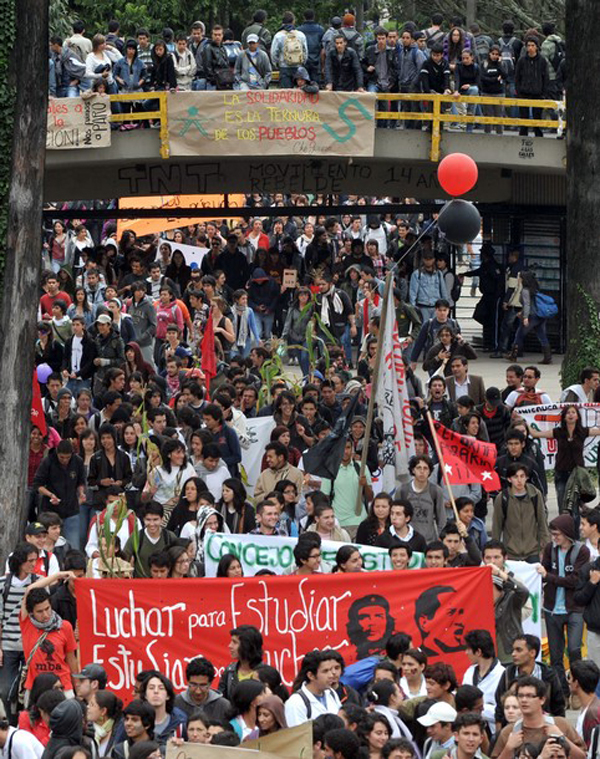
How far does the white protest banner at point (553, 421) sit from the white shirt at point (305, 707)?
6101mm

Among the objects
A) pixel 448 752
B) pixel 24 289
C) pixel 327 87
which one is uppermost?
pixel 327 87

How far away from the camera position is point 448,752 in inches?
419

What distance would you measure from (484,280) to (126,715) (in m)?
18.0

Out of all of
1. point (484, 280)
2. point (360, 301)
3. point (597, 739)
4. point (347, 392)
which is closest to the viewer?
point (597, 739)

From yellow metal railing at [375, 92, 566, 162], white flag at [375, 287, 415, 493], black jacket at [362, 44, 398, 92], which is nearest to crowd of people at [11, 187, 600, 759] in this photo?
white flag at [375, 287, 415, 493]

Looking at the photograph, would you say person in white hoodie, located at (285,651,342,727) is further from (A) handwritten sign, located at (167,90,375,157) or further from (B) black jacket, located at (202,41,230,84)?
(B) black jacket, located at (202,41,230,84)

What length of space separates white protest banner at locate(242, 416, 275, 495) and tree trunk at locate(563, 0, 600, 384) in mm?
4248

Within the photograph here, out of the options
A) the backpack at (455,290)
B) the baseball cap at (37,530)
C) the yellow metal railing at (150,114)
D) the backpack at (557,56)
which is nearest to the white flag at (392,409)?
the baseball cap at (37,530)

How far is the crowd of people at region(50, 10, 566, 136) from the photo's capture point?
25.9m

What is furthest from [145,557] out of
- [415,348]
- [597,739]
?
[415,348]

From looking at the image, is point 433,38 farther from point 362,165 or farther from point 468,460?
point 468,460

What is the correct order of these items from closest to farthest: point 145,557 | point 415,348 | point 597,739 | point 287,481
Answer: point 597,739 → point 145,557 → point 287,481 → point 415,348

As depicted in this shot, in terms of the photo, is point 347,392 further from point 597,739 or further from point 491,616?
point 597,739

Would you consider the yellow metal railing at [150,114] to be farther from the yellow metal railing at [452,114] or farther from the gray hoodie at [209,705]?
the gray hoodie at [209,705]
